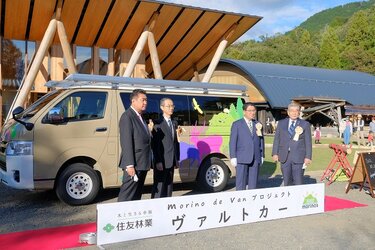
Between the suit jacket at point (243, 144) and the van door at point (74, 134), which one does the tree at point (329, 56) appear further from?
the van door at point (74, 134)

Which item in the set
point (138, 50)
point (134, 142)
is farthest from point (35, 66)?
point (134, 142)

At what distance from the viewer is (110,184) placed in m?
8.12

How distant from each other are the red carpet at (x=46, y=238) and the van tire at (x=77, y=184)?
4.42ft

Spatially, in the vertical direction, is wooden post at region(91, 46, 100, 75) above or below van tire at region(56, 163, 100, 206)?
above

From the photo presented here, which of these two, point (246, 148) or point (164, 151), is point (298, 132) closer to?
point (246, 148)

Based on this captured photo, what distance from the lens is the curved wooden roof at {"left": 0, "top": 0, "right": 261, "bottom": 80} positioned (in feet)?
50.1

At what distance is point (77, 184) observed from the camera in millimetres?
7828

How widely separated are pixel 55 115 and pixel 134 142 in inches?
101

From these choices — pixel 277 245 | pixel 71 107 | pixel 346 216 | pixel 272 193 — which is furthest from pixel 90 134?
pixel 346 216

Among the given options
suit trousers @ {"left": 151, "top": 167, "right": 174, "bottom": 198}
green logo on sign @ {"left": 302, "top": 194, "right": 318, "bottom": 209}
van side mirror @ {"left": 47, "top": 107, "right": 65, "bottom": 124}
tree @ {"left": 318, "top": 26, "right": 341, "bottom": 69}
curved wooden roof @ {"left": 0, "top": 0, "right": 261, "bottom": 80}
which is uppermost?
tree @ {"left": 318, "top": 26, "right": 341, "bottom": 69}

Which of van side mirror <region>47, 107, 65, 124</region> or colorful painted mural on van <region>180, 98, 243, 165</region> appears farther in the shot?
colorful painted mural on van <region>180, 98, 243, 165</region>

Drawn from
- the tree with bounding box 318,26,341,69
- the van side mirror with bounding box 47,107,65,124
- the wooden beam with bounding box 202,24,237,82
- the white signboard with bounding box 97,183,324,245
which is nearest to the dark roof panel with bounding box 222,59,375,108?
the tree with bounding box 318,26,341,69

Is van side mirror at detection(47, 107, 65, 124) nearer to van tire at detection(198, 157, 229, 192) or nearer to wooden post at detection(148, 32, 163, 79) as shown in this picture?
van tire at detection(198, 157, 229, 192)

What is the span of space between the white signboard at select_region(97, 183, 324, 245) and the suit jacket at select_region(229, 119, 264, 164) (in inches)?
33.2
